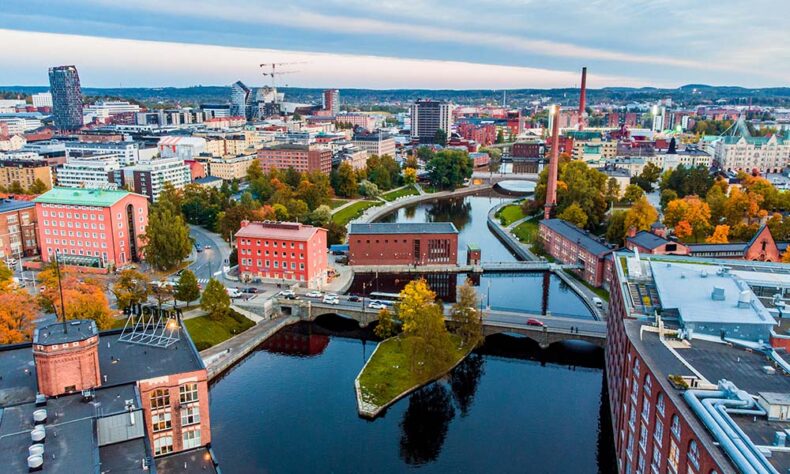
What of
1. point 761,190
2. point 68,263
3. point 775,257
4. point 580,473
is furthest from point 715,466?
point 761,190

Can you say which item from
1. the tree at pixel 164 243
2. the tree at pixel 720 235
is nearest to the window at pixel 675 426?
the tree at pixel 164 243

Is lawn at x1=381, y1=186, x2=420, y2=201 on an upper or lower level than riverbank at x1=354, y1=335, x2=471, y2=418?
upper

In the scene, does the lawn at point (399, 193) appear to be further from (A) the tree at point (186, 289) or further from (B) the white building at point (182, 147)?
(A) the tree at point (186, 289)

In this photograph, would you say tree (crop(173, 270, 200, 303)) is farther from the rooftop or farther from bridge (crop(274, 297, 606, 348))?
the rooftop

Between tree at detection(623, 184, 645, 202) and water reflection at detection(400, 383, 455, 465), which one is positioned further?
tree at detection(623, 184, 645, 202)

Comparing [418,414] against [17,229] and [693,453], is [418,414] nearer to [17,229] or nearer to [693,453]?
[693,453]

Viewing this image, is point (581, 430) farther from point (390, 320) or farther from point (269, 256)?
point (269, 256)

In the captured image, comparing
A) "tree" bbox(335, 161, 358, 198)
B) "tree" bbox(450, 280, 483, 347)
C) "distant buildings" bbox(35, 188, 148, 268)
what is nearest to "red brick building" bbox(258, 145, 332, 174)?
"tree" bbox(335, 161, 358, 198)
